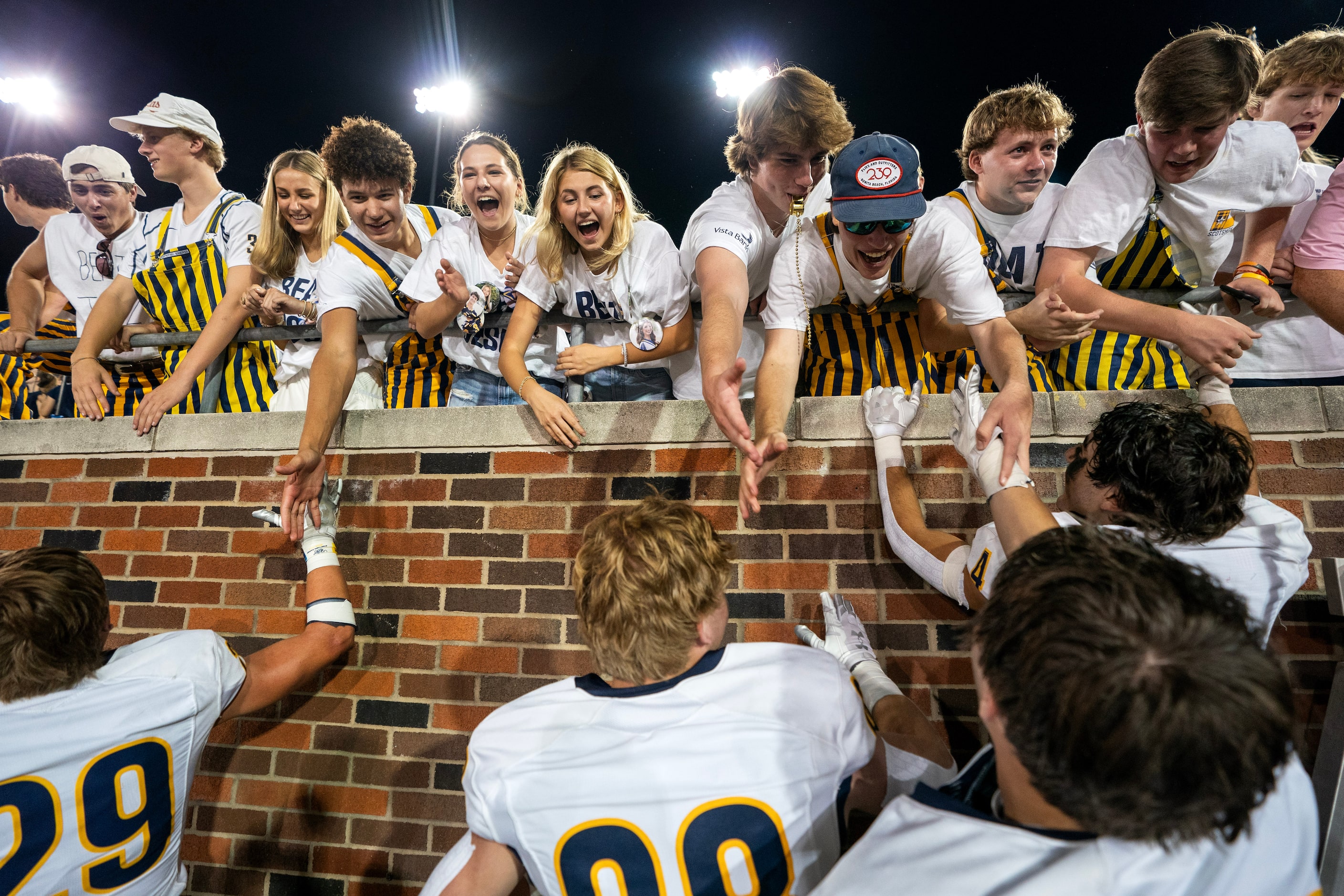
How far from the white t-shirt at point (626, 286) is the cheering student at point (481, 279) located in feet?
0.69

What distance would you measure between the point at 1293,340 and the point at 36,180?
6.98 metres

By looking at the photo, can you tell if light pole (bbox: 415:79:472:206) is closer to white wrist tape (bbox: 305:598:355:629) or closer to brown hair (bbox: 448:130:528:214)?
brown hair (bbox: 448:130:528:214)

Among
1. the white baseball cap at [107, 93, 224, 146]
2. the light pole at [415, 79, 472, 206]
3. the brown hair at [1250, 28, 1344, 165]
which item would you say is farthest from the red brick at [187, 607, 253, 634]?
the light pole at [415, 79, 472, 206]

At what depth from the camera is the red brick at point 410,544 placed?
8.76 ft

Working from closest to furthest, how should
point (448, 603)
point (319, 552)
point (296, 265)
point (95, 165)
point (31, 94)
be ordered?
point (319, 552)
point (448, 603)
point (296, 265)
point (95, 165)
point (31, 94)

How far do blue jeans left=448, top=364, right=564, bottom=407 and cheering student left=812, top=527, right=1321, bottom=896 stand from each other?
87.6 inches

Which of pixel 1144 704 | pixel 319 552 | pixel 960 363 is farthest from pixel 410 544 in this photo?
pixel 1144 704

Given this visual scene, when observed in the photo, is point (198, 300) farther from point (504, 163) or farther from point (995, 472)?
point (995, 472)

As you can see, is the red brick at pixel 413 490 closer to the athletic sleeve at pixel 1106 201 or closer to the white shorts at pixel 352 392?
the white shorts at pixel 352 392

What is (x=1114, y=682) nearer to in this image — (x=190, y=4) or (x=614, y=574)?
(x=614, y=574)

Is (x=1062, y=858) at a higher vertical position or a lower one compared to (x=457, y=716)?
higher

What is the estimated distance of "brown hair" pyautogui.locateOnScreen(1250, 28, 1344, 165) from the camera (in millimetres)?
2742

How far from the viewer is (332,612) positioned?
7.99ft

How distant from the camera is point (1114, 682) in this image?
84cm
